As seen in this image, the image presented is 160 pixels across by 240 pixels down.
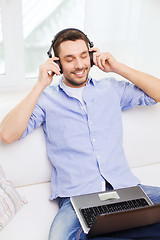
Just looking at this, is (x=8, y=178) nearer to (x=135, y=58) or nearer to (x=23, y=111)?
(x=23, y=111)

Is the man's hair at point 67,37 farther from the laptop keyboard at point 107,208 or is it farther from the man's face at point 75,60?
the laptop keyboard at point 107,208

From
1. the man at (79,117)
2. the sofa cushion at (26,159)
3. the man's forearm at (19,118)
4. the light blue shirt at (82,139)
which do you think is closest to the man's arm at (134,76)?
the man at (79,117)

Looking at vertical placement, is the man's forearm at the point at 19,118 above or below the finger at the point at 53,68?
below

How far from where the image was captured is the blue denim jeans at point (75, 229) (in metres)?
1.33

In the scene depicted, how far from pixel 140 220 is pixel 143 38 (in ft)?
4.50

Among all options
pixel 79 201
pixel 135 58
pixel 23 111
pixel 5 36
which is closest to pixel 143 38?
pixel 135 58

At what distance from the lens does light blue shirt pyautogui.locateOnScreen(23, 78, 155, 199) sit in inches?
66.6

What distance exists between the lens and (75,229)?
1.43 metres

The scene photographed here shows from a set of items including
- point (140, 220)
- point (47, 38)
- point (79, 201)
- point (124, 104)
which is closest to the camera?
point (140, 220)

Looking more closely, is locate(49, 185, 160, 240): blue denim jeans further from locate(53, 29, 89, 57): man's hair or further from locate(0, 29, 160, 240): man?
locate(53, 29, 89, 57): man's hair

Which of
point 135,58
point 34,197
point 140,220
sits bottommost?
point 34,197

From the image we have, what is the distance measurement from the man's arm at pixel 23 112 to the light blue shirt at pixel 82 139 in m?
0.07

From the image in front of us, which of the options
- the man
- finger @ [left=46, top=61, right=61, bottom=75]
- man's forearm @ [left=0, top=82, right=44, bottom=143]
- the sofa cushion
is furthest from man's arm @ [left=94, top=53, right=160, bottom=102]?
the sofa cushion

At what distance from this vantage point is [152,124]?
2.01m
